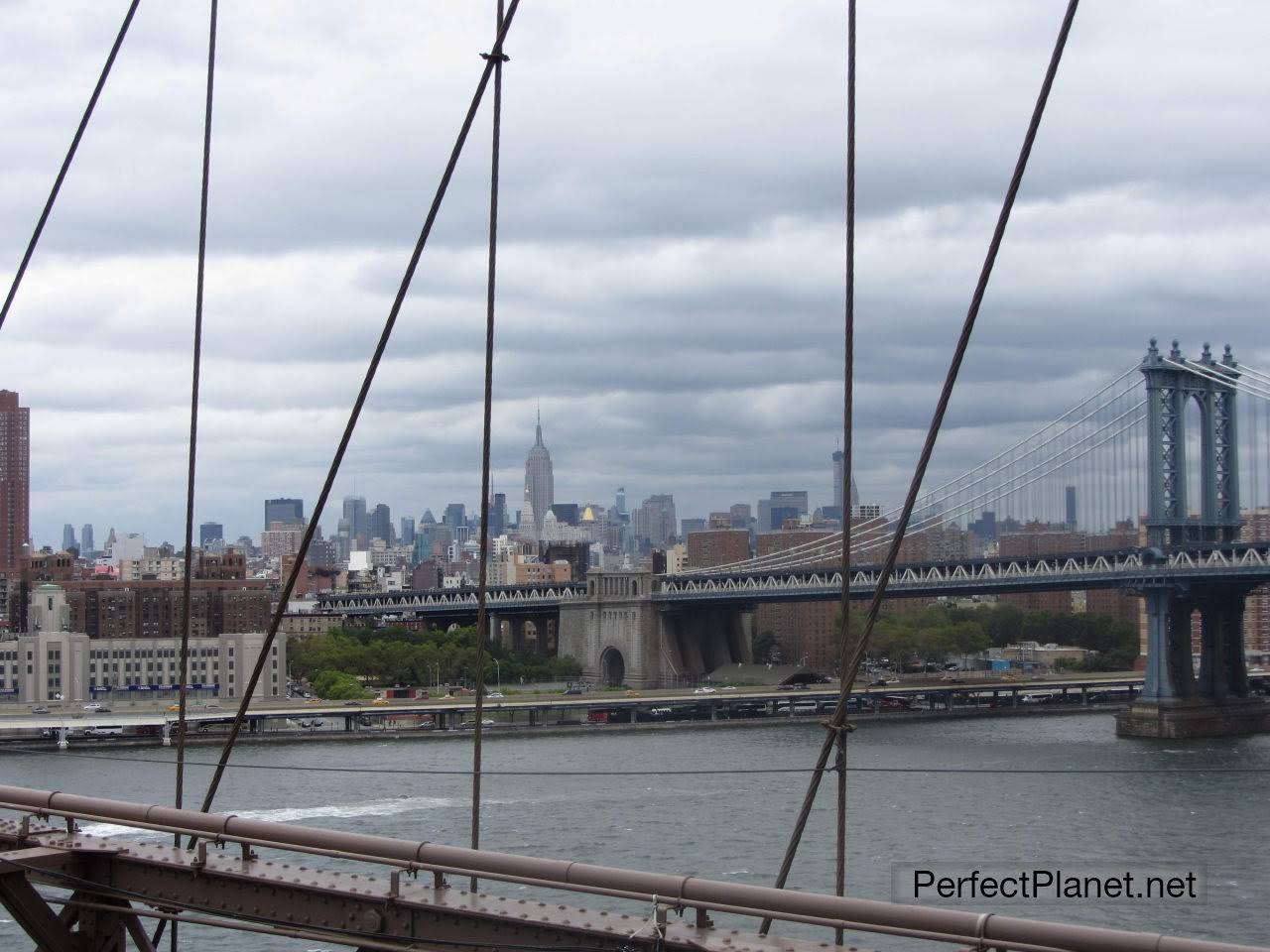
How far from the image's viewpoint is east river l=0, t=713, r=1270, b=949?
14.0m

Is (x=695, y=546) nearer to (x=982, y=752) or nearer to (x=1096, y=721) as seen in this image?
(x=1096, y=721)

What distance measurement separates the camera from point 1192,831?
16.7m

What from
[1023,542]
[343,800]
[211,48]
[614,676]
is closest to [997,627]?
[1023,542]

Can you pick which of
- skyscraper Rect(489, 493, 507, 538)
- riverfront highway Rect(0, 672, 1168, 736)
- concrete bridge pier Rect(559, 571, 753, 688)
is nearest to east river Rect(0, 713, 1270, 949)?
riverfront highway Rect(0, 672, 1168, 736)

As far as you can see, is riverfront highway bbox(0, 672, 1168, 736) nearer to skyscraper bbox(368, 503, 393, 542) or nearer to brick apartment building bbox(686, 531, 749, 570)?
A: brick apartment building bbox(686, 531, 749, 570)

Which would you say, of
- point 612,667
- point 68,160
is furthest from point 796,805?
point 612,667

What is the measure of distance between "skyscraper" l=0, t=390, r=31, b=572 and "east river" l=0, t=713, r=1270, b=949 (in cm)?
5064

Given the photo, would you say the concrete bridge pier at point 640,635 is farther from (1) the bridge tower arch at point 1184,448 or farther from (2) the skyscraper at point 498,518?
(2) the skyscraper at point 498,518

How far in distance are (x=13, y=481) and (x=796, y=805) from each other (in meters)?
66.1

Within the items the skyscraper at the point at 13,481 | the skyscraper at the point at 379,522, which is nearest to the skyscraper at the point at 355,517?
the skyscraper at the point at 379,522

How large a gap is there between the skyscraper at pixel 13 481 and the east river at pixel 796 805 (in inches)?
1994

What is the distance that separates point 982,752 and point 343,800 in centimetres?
1031

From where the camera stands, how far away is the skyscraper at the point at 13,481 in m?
74.9

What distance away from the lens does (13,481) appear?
77.1 meters
